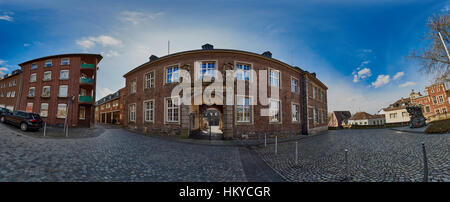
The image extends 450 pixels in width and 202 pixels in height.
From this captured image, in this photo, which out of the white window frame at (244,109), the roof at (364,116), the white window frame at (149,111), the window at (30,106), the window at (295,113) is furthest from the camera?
the roof at (364,116)

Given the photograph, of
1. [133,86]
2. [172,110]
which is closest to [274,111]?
[172,110]

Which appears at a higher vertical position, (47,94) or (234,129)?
(47,94)

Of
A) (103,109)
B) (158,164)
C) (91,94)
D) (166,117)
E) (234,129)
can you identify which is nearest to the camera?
(158,164)

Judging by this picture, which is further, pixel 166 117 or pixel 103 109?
pixel 103 109

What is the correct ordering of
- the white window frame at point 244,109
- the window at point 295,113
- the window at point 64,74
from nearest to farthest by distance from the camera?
1. the white window frame at point 244,109
2. the window at point 295,113
3. the window at point 64,74

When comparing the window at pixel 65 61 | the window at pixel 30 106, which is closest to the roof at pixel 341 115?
the window at pixel 65 61

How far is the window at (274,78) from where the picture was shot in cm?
1525

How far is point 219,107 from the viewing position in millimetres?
18891

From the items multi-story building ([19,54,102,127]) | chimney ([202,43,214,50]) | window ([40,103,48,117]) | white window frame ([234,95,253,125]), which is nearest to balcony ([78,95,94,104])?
multi-story building ([19,54,102,127])

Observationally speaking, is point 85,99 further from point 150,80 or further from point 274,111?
point 274,111

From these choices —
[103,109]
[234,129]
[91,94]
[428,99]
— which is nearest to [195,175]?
[234,129]

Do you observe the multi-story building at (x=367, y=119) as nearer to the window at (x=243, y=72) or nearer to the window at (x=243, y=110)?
the window at (x=243, y=110)
